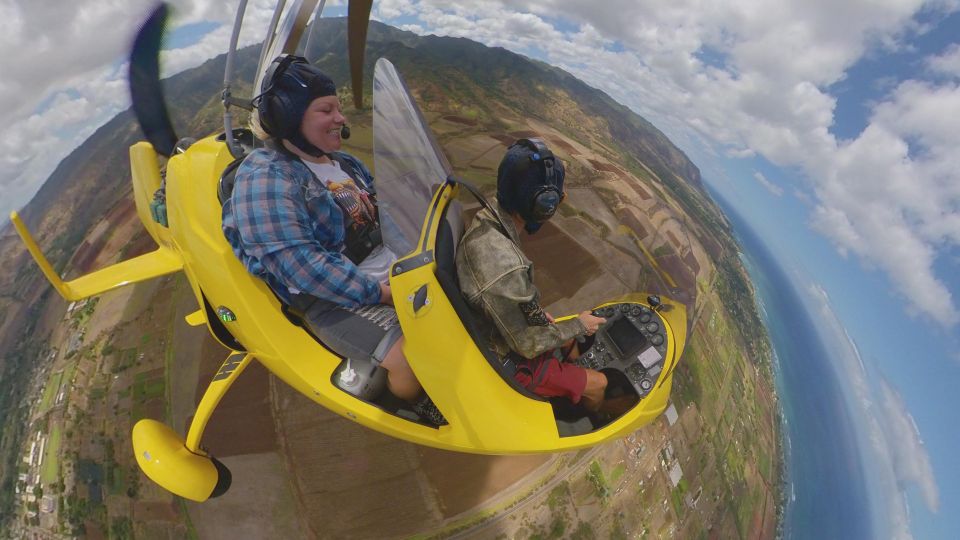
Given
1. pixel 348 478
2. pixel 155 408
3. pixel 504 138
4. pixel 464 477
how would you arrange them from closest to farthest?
pixel 155 408 < pixel 348 478 < pixel 464 477 < pixel 504 138

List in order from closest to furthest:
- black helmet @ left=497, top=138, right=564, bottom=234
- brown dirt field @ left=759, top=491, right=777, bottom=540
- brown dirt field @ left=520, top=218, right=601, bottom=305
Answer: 1. black helmet @ left=497, top=138, right=564, bottom=234
2. brown dirt field @ left=520, top=218, right=601, bottom=305
3. brown dirt field @ left=759, top=491, right=777, bottom=540

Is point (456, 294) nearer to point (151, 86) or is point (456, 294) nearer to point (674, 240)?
point (151, 86)

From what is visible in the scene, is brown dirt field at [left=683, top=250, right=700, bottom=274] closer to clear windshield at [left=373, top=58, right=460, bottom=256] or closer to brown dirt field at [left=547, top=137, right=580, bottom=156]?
brown dirt field at [left=547, top=137, right=580, bottom=156]

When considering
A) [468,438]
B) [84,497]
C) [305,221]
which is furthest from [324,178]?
[84,497]

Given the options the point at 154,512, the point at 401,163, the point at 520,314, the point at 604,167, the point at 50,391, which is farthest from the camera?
the point at 604,167

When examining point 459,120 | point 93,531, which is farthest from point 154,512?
point 459,120

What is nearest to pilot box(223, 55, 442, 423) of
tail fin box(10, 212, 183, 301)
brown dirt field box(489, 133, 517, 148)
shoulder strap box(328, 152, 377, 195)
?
shoulder strap box(328, 152, 377, 195)
